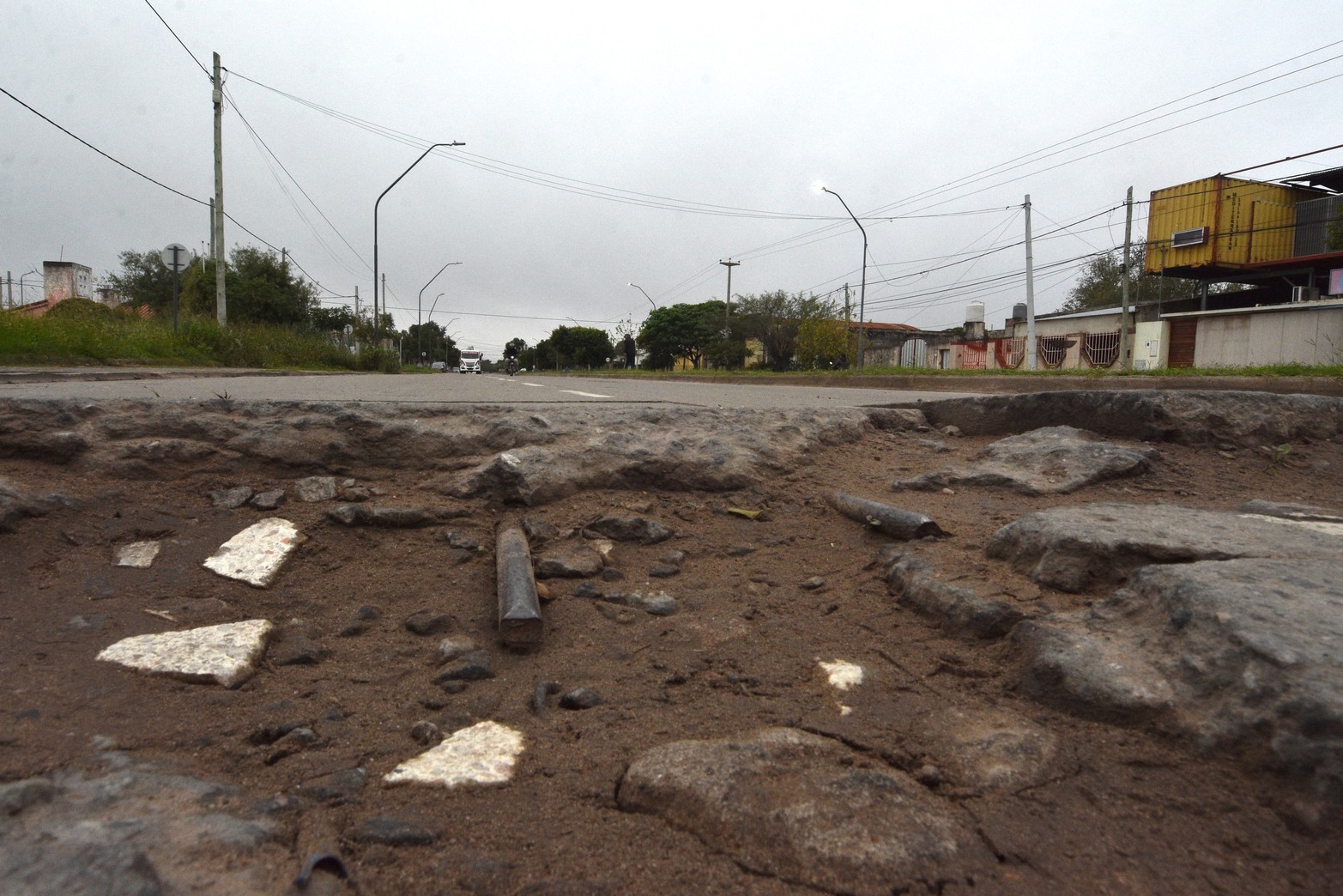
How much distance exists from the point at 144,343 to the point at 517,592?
13653mm

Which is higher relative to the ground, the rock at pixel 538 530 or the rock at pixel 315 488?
the rock at pixel 315 488

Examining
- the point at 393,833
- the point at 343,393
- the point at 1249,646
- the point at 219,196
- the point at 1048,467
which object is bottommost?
the point at 393,833

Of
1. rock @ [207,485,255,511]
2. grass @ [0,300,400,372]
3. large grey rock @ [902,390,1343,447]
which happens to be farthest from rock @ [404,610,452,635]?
grass @ [0,300,400,372]

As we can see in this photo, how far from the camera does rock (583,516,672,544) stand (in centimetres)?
265

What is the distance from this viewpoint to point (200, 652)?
6.21 ft

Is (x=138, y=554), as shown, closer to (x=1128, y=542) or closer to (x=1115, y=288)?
(x=1128, y=542)

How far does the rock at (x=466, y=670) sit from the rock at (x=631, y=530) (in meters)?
0.76

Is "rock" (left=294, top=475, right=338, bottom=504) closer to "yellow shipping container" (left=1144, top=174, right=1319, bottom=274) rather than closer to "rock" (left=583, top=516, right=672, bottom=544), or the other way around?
"rock" (left=583, top=516, right=672, bottom=544)

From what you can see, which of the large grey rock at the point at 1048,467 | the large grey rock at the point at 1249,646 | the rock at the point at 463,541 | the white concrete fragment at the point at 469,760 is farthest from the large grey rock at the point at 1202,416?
the white concrete fragment at the point at 469,760

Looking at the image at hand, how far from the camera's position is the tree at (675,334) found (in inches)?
2553

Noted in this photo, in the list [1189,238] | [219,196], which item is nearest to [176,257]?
[219,196]

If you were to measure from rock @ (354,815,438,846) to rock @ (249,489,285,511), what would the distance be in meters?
1.53

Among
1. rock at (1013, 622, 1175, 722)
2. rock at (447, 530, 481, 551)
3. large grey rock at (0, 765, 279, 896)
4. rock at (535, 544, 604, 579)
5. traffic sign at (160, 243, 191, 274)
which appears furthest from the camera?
traffic sign at (160, 243, 191, 274)

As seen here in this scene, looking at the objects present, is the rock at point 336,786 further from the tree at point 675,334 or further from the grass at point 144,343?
the tree at point 675,334
